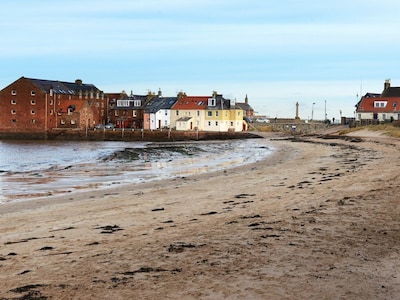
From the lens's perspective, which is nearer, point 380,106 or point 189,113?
point 380,106

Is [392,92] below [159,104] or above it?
above

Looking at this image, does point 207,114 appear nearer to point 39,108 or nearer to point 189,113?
point 189,113

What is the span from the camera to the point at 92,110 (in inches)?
4422

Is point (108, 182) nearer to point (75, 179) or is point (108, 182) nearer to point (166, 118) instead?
point (75, 179)

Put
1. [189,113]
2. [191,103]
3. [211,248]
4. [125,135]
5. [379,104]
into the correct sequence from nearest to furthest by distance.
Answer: [211,248] → [379,104] → [125,135] → [189,113] → [191,103]

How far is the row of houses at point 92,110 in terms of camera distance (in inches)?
3979


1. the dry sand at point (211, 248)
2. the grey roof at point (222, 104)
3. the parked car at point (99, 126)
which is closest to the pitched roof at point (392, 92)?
the grey roof at point (222, 104)

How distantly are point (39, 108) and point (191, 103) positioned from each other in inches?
1252

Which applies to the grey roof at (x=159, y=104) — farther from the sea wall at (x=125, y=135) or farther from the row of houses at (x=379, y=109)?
the row of houses at (x=379, y=109)

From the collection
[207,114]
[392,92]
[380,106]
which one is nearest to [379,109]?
[380,106]

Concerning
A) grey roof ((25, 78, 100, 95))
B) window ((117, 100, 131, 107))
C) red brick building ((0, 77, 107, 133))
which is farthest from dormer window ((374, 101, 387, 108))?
grey roof ((25, 78, 100, 95))

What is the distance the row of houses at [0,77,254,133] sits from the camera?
332ft

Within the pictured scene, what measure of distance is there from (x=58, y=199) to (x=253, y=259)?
11.3 m

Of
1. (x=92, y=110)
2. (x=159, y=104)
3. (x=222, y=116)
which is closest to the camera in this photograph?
(x=222, y=116)
